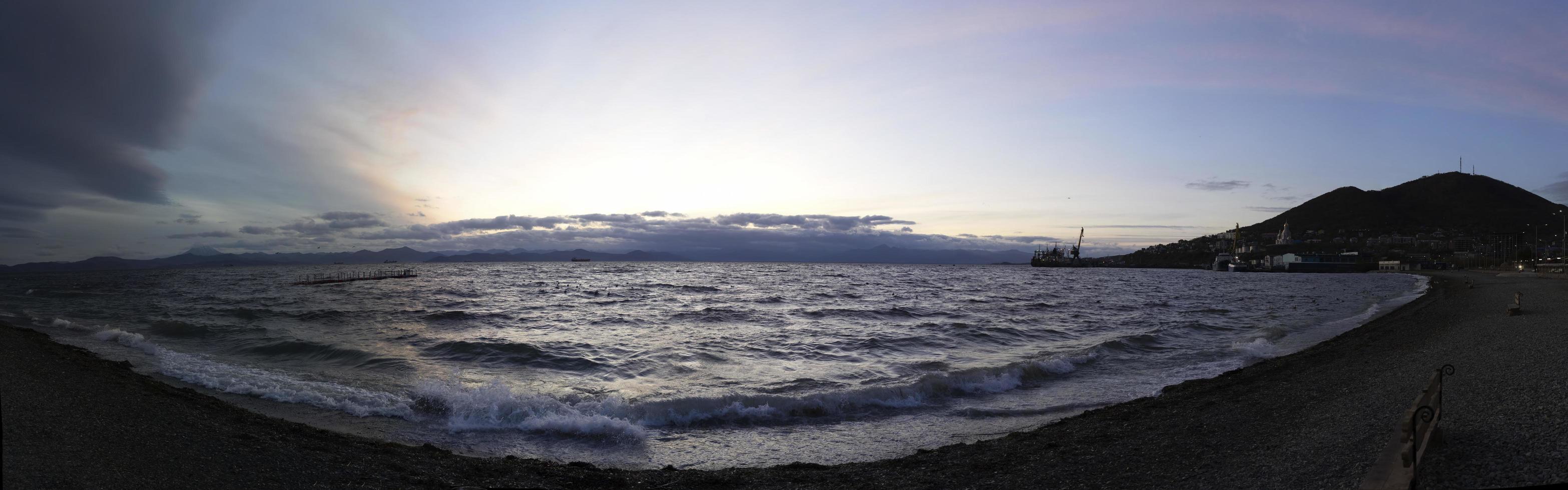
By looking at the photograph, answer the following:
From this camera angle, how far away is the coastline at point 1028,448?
659 centimetres

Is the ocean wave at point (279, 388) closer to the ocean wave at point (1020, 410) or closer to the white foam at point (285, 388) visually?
the white foam at point (285, 388)

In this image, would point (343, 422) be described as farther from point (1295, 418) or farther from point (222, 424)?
point (1295, 418)

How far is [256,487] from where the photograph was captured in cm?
689

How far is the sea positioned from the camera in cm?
1081

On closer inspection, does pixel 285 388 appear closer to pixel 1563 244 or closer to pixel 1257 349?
pixel 1257 349

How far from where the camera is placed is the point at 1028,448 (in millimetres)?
8781

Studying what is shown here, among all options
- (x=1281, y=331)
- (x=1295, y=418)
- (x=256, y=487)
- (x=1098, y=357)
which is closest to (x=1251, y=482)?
(x=1295, y=418)

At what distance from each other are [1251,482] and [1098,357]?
503 inches

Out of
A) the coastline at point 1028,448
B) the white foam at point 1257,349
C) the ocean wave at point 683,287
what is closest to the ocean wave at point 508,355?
the coastline at point 1028,448

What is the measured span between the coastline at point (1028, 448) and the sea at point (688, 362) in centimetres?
108

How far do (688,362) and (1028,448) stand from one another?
10816mm

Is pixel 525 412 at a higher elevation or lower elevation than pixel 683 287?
higher

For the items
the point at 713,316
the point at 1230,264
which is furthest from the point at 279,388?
the point at 1230,264

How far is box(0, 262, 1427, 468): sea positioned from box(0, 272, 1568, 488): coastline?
42.6 inches
